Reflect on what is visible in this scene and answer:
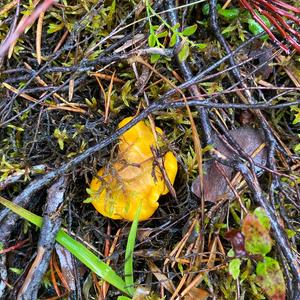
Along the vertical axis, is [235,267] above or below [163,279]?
above

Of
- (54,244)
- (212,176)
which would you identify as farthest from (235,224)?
(54,244)

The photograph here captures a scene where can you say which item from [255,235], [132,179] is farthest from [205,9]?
→ [255,235]

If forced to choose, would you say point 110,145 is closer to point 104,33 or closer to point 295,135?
point 104,33

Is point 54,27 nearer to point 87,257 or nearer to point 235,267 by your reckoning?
point 87,257

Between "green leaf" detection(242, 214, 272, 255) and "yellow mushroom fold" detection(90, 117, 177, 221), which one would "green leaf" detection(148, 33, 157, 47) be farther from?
"green leaf" detection(242, 214, 272, 255)

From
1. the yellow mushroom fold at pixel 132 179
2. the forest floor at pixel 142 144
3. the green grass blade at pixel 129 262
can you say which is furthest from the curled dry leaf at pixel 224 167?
the green grass blade at pixel 129 262

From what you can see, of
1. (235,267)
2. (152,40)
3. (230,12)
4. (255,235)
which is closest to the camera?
(255,235)

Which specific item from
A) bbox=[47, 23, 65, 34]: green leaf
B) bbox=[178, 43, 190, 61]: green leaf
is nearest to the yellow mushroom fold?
bbox=[178, 43, 190, 61]: green leaf
